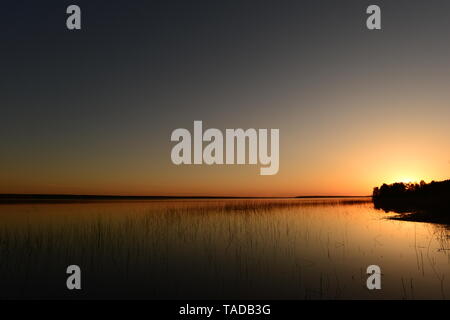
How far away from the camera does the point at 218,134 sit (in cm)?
2139

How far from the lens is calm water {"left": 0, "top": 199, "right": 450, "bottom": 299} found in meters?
11.2

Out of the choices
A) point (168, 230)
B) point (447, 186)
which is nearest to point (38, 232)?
→ point (168, 230)

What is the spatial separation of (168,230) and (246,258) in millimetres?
8741

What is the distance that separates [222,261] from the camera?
580 inches

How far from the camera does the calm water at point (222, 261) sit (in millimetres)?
11156

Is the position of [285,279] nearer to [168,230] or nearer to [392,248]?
[392,248]

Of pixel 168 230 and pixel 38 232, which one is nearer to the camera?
pixel 38 232

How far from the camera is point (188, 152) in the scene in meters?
19.8

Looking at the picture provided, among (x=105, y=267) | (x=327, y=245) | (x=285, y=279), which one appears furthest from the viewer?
(x=327, y=245)

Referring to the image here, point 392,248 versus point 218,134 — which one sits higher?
point 218,134
